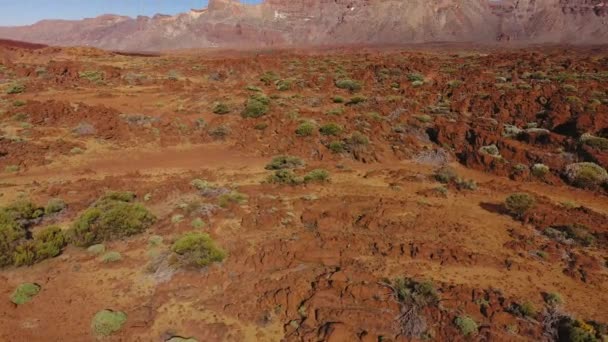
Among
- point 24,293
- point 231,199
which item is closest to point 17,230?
point 24,293

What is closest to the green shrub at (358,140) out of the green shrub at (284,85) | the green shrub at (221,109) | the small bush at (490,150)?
the small bush at (490,150)

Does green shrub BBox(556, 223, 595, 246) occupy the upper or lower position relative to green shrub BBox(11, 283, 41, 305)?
upper

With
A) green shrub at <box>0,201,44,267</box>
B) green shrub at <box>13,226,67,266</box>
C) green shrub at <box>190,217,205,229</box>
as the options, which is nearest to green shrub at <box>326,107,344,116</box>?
green shrub at <box>190,217,205,229</box>

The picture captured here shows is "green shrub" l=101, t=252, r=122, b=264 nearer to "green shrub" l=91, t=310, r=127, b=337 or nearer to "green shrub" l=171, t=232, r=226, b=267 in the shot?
"green shrub" l=171, t=232, r=226, b=267

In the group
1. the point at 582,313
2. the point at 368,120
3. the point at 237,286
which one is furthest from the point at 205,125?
the point at 582,313

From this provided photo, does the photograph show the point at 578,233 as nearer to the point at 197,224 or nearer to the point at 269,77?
the point at 197,224
